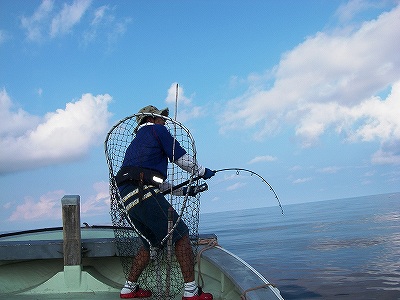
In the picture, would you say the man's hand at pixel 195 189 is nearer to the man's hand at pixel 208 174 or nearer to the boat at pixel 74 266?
the man's hand at pixel 208 174

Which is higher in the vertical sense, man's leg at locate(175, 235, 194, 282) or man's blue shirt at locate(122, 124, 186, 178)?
man's blue shirt at locate(122, 124, 186, 178)

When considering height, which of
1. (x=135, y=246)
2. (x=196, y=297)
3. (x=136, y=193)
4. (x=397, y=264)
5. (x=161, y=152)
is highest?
(x=161, y=152)

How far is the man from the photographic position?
380 cm

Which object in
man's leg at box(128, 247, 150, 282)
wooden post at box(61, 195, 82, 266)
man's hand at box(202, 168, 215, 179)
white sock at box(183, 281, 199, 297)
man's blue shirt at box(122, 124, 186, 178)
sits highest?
man's blue shirt at box(122, 124, 186, 178)

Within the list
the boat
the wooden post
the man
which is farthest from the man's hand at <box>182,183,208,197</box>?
the wooden post

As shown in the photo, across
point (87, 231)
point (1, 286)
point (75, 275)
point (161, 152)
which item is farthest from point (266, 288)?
point (87, 231)

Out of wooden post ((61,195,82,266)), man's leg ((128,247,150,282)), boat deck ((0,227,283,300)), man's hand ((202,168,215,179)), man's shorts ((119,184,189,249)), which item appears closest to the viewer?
man's shorts ((119,184,189,249))

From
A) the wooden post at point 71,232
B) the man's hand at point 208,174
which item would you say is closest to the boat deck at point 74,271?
the wooden post at point 71,232

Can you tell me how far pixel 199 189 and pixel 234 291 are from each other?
1.08 meters

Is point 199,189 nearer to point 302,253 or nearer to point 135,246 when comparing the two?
point 135,246

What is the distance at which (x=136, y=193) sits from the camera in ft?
12.6

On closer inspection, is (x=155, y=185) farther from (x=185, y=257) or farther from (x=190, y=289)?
(x=190, y=289)

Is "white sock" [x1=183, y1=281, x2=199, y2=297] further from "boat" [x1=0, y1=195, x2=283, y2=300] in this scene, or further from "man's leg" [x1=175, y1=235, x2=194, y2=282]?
"boat" [x1=0, y1=195, x2=283, y2=300]

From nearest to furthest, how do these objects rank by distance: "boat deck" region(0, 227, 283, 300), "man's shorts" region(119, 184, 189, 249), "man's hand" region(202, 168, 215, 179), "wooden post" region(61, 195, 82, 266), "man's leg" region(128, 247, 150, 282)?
"man's shorts" region(119, 184, 189, 249), "man's hand" region(202, 168, 215, 179), "man's leg" region(128, 247, 150, 282), "boat deck" region(0, 227, 283, 300), "wooden post" region(61, 195, 82, 266)
